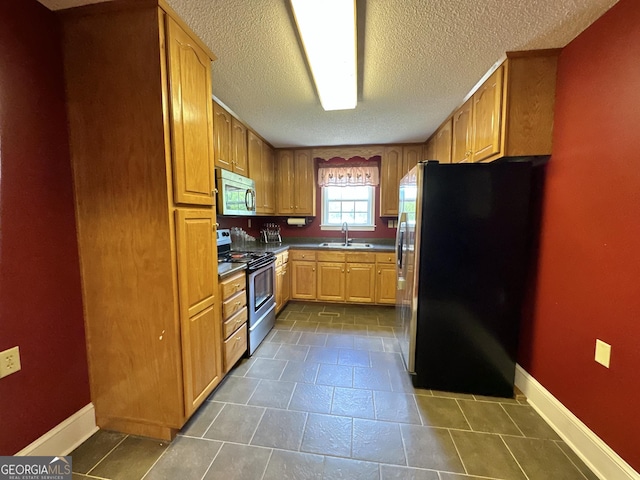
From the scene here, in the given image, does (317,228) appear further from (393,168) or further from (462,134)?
(462,134)

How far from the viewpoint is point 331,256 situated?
3.74 m

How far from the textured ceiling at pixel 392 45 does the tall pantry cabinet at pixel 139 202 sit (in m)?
0.21

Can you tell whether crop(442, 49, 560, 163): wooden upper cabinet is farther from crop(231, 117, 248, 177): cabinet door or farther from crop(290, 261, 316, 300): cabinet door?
crop(290, 261, 316, 300): cabinet door

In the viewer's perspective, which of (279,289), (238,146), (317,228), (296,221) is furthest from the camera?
(317,228)

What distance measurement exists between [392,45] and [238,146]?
6.17 ft

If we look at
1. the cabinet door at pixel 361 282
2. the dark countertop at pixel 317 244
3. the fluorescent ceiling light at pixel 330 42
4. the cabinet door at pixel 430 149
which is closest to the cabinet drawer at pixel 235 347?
the dark countertop at pixel 317 244

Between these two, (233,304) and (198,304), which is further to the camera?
(233,304)

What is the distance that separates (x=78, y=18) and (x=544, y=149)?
2.88m

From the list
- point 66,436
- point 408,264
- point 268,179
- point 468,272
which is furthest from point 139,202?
point 268,179

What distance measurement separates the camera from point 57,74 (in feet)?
4.51

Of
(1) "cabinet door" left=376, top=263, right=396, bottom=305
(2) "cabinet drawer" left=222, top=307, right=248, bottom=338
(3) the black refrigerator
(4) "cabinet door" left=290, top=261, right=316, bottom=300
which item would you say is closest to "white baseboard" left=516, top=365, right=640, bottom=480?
(3) the black refrigerator

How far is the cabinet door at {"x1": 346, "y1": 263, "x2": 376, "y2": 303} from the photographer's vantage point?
369 cm

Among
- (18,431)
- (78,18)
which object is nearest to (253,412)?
(18,431)

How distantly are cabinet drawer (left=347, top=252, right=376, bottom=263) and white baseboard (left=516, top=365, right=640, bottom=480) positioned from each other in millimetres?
2008
